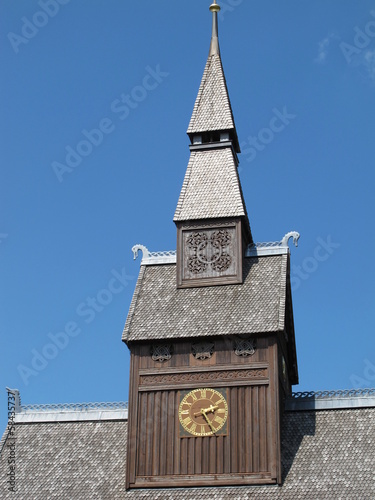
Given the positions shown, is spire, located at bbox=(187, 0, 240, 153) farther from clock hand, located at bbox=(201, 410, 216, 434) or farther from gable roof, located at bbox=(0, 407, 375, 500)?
clock hand, located at bbox=(201, 410, 216, 434)

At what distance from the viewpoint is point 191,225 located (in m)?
47.4

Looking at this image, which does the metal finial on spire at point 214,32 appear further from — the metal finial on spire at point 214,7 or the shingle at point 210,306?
the shingle at point 210,306

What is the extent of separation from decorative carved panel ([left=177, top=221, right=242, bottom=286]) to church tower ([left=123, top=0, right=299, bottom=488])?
0.04 meters

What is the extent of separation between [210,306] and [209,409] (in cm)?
473

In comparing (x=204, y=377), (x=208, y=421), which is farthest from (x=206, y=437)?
(x=204, y=377)

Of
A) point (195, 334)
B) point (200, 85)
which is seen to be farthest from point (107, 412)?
point (200, 85)

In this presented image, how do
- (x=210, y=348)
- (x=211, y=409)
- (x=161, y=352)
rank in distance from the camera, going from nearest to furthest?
1. (x=211, y=409)
2. (x=210, y=348)
3. (x=161, y=352)

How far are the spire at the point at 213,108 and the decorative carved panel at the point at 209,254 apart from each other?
553 cm

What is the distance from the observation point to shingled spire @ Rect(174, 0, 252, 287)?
152 feet

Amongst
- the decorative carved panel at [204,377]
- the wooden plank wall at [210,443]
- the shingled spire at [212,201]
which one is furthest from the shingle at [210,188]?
the wooden plank wall at [210,443]

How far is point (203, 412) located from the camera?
4253 centimetres

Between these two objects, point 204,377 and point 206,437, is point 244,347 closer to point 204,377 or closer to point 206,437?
point 204,377

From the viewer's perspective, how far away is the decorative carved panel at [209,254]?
46.1 m

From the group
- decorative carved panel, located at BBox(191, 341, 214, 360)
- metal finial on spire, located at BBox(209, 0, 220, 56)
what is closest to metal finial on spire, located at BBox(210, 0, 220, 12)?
metal finial on spire, located at BBox(209, 0, 220, 56)
